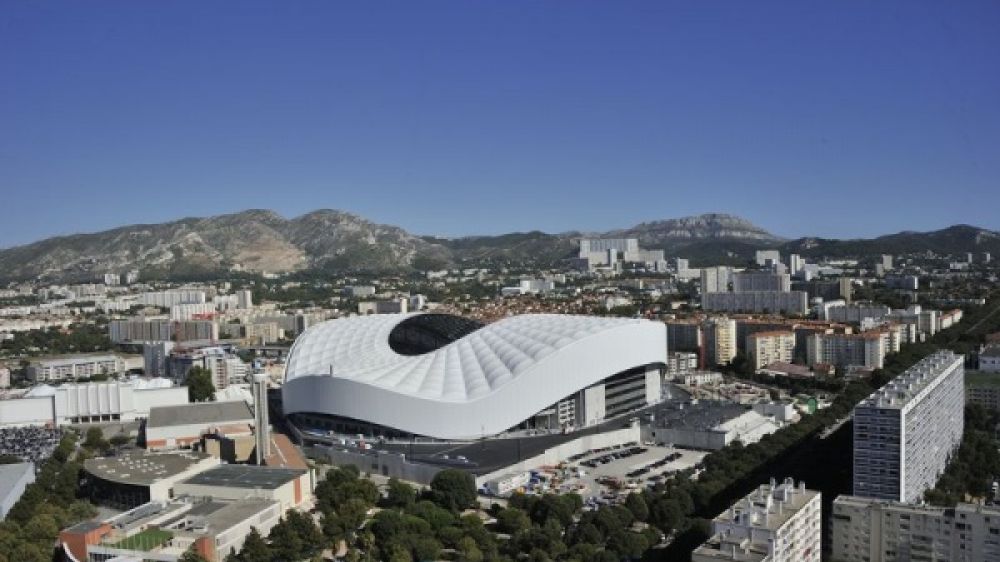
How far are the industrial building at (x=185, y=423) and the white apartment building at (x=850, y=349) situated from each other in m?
23.5

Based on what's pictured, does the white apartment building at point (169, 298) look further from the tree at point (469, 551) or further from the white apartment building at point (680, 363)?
the tree at point (469, 551)

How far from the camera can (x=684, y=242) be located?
164 m

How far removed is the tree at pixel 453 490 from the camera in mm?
17719

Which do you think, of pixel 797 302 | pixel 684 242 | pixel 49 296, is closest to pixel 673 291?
pixel 797 302

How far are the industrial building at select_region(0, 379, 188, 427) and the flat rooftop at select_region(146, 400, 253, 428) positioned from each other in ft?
10.3

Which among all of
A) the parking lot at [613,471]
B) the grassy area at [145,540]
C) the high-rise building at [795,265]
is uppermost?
the high-rise building at [795,265]

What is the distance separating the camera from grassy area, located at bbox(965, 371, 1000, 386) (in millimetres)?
27094

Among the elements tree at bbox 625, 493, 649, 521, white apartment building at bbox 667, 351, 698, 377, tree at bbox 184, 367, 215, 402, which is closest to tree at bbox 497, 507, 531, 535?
tree at bbox 625, 493, 649, 521

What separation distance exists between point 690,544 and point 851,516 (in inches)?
102

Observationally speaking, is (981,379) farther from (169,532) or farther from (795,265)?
(795,265)

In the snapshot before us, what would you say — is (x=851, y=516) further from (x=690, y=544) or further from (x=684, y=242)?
(x=684, y=242)

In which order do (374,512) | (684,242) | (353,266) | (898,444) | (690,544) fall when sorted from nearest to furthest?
1. (690,544)
2. (898,444)
3. (374,512)
4. (353,266)
5. (684,242)

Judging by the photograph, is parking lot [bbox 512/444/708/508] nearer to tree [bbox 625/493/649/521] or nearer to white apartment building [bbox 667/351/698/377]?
tree [bbox 625/493/649/521]

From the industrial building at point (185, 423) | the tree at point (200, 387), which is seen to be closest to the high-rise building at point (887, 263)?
the tree at point (200, 387)
